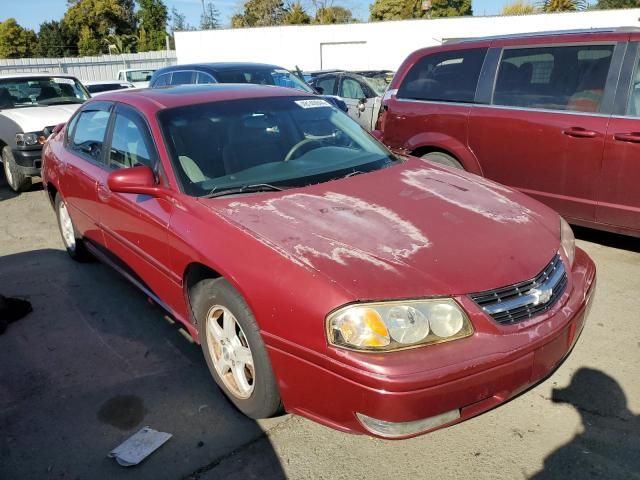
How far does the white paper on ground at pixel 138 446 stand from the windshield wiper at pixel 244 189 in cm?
124

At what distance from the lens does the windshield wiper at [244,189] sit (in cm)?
292

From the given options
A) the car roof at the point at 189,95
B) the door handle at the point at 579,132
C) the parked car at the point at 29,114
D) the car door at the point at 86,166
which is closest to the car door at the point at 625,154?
the door handle at the point at 579,132

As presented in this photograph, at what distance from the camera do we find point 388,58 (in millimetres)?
28031

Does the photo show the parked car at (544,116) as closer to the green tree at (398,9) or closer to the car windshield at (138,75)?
the car windshield at (138,75)

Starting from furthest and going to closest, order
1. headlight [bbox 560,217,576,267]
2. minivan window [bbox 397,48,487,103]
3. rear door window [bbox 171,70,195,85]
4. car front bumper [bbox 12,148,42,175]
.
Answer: rear door window [bbox 171,70,195,85]
car front bumper [bbox 12,148,42,175]
minivan window [bbox 397,48,487,103]
headlight [bbox 560,217,576,267]

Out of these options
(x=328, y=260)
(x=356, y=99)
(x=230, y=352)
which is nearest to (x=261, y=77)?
(x=356, y=99)

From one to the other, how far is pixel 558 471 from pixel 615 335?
1389 mm

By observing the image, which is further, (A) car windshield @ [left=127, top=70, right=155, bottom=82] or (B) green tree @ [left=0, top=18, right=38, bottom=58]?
(B) green tree @ [left=0, top=18, right=38, bottom=58]

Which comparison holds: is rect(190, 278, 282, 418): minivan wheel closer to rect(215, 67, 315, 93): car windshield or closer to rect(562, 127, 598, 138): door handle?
rect(562, 127, 598, 138): door handle

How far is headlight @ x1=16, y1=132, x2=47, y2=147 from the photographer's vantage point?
743 cm

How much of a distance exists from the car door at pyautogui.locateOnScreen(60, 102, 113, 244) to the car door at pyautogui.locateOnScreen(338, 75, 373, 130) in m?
6.41

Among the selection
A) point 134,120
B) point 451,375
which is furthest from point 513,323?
point 134,120

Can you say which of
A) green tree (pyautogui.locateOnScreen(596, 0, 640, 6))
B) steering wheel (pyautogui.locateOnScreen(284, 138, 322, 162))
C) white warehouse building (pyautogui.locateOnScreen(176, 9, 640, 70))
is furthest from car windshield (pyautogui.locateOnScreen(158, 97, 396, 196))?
green tree (pyautogui.locateOnScreen(596, 0, 640, 6))

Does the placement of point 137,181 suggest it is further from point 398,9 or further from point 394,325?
point 398,9
